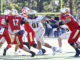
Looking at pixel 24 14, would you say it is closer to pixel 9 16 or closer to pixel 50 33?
pixel 9 16

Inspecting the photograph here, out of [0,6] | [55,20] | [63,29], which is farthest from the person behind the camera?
[0,6]

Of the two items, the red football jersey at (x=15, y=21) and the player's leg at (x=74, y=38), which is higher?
the red football jersey at (x=15, y=21)

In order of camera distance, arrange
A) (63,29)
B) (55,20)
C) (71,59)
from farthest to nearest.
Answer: (63,29) → (55,20) → (71,59)

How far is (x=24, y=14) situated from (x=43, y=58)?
216 cm

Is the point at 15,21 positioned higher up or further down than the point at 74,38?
higher up

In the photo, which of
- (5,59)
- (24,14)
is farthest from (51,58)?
(24,14)

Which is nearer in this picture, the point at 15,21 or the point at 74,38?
the point at 15,21

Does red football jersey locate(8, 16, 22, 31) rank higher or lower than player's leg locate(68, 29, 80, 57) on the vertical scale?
higher

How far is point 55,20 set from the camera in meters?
10.5

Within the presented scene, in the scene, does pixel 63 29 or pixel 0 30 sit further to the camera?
pixel 63 29

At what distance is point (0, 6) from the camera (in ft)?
71.9

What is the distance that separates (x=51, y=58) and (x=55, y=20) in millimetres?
1641

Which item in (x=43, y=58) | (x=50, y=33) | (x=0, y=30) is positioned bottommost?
(x=50, y=33)

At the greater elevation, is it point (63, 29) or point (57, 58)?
point (57, 58)
